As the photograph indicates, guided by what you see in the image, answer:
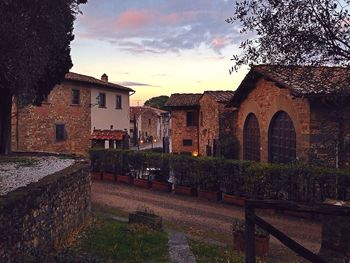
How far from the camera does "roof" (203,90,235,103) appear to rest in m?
25.9

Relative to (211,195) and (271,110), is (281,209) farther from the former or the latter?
(271,110)

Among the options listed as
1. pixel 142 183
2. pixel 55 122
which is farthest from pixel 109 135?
pixel 142 183

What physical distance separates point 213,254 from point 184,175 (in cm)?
816

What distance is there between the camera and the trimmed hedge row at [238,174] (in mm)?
12445

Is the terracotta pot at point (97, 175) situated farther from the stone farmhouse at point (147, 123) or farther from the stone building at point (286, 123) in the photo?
the stone farmhouse at point (147, 123)

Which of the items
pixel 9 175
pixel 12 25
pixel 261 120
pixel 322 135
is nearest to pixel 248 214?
pixel 12 25

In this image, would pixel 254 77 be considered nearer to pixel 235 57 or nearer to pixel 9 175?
pixel 235 57

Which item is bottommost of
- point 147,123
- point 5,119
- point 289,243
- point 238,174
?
point 238,174

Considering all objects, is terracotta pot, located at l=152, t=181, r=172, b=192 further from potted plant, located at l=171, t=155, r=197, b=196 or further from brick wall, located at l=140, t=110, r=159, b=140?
brick wall, located at l=140, t=110, r=159, b=140

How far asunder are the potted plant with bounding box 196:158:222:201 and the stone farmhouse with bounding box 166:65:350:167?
3567 mm

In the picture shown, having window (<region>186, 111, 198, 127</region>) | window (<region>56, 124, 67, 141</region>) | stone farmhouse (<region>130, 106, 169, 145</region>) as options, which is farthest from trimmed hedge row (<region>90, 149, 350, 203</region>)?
stone farmhouse (<region>130, 106, 169, 145</region>)

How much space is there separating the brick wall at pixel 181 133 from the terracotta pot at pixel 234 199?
16965 mm

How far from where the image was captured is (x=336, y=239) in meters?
6.29

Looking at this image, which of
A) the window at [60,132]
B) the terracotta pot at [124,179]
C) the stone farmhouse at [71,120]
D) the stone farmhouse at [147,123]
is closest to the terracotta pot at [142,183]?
the terracotta pot at [124,179]
